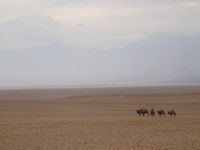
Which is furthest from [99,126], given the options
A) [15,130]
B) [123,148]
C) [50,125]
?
[123,148]

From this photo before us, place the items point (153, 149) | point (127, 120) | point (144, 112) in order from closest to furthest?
point (153, 149) → point (127, 120) → point (144, 112)

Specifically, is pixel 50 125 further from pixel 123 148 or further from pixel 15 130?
pixel 123 148

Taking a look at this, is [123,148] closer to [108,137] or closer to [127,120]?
[108,137]

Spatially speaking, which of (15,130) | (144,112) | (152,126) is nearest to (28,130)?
(15,130)

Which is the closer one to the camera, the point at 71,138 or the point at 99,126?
the point at 71,138

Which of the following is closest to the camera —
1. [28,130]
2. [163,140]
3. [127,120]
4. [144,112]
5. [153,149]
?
[153,149]

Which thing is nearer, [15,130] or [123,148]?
[123,148]

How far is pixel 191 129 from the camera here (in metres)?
21.9

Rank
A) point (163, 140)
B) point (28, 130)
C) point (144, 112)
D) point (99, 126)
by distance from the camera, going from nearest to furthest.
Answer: point (163, 140) → point (28, 130) → point (99, 126) → point (144, 112)

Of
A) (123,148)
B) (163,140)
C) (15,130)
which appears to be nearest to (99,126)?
(15,130)

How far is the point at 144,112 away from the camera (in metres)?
30.8

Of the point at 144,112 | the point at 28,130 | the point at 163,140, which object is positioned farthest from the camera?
the point at 144,112

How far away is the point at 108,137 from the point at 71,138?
4.94 ft

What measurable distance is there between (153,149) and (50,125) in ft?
30.5
